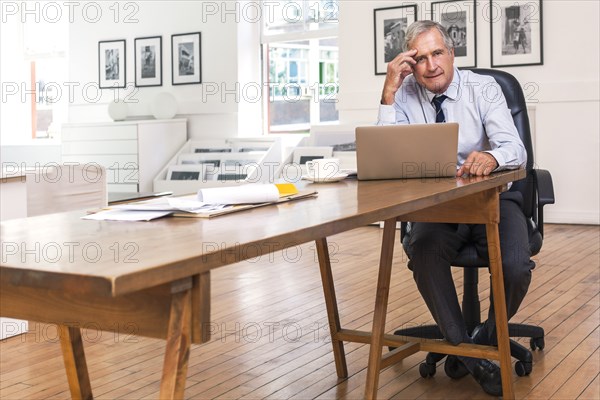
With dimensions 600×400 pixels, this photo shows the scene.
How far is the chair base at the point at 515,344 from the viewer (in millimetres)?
2807

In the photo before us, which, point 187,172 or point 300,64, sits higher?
point 300,64

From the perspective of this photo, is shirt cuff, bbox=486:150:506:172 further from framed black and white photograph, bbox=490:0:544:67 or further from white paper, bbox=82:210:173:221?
framed black and white photograph, bbox=490:0:544:67

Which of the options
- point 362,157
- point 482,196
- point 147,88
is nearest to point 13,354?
point 362,157

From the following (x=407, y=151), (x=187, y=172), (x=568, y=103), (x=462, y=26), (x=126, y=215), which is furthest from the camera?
(x=187, y=172)

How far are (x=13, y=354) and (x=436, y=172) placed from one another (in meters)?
1.87

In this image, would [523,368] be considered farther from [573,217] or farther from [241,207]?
[573,217]

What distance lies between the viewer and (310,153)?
24.4 feet

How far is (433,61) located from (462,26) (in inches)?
178

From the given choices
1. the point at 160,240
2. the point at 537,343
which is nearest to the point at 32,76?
the point at 537,343

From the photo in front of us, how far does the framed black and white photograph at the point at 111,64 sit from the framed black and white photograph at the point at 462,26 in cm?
408

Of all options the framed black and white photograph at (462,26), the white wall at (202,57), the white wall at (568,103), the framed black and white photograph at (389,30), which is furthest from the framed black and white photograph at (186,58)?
the white wall at (568,103)

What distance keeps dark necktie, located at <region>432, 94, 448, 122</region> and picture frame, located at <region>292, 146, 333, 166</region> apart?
442cm

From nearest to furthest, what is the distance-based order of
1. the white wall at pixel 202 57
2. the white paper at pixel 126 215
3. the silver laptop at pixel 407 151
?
the white paper at pixel 126 215, the silver laptop at pixel 407 151, the white wall at pixel 202 57

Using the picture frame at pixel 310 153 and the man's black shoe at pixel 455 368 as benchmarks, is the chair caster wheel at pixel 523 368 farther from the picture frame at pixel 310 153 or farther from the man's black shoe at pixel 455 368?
the picture frame at pixel 310 153
